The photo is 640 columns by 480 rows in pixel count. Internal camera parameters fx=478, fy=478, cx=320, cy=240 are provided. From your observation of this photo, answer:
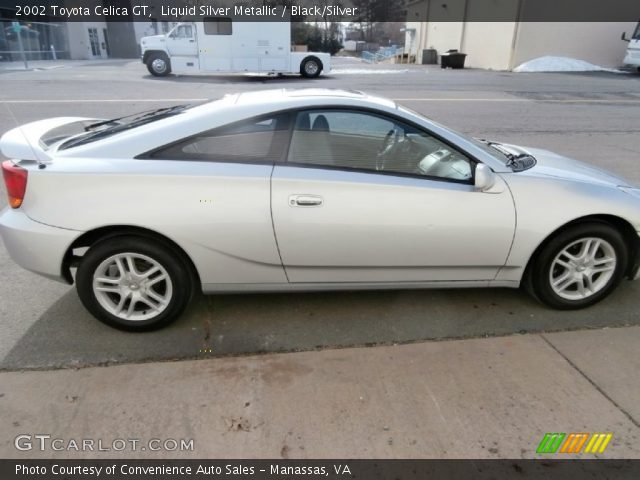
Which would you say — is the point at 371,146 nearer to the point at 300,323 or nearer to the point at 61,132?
the point at 300,323

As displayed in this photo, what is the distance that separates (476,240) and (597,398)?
3.48 ft


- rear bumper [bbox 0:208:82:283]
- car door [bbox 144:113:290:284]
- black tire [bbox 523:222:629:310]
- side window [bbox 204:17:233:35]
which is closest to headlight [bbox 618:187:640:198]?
black tire [bbox 523:222:629:310]

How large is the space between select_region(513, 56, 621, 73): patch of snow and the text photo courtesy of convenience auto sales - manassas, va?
2517 centimetres

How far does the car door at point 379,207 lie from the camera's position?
282 cm

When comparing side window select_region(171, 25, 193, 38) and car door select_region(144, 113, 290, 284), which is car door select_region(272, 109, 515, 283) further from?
side window select_region(171, 25, 193, 38)

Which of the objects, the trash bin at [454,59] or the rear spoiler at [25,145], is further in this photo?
the trash bin at [454,59]

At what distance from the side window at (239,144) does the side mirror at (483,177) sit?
3.87 feet

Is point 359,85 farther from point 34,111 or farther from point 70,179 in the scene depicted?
point 70,179

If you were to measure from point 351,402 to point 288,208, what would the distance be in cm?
113

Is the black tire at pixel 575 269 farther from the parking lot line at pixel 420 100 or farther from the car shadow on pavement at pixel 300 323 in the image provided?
the parking lot line at pixel 420 100

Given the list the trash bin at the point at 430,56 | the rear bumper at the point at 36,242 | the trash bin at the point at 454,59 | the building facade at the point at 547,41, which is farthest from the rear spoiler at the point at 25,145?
the trash bin at the point at 430,56

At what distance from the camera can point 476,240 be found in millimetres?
2961

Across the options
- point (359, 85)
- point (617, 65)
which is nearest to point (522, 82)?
point (359, 85)
